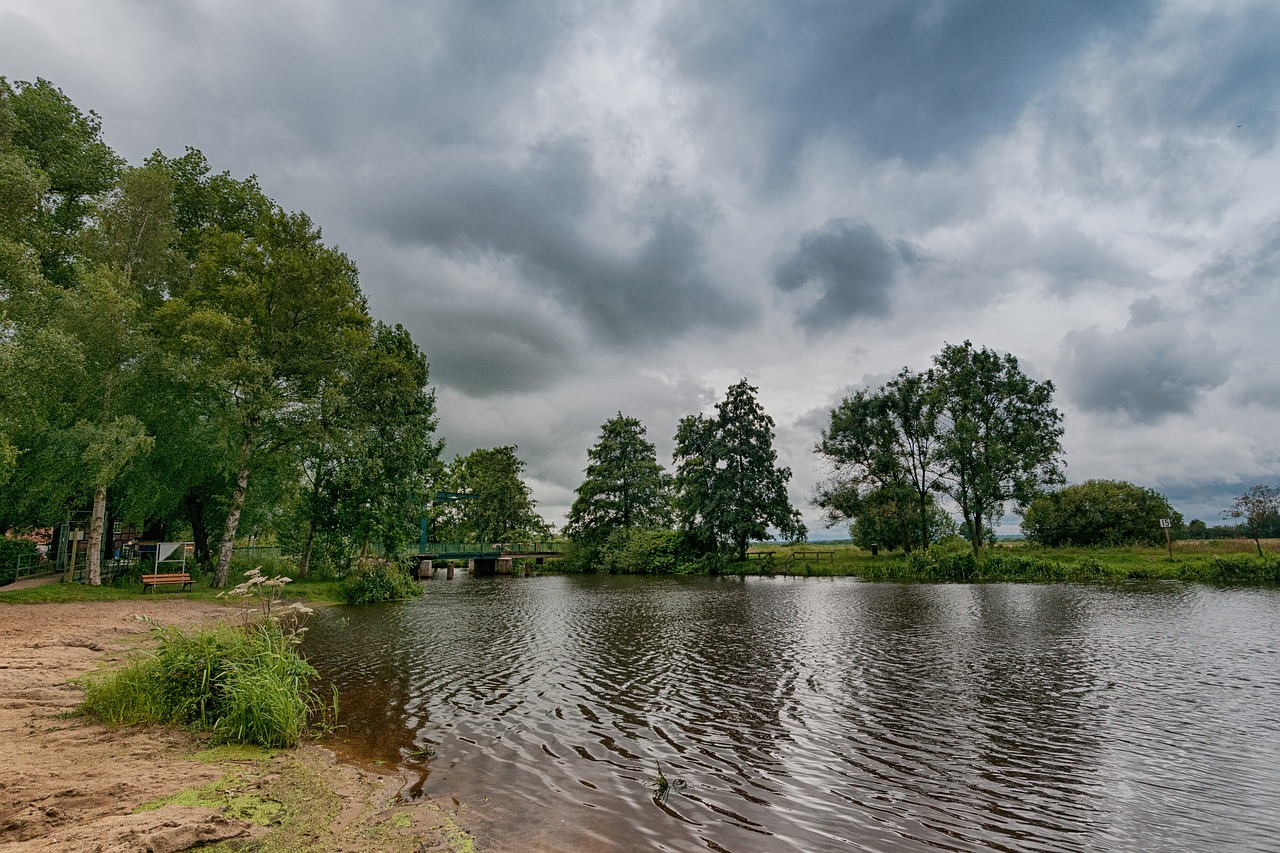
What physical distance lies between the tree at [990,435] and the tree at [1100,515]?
2822mm

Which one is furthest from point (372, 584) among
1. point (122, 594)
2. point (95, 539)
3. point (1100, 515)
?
point (1100, 515)

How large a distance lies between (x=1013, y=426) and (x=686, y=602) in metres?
35.5

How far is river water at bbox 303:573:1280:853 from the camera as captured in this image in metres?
6.03

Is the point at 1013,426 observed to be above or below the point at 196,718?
above

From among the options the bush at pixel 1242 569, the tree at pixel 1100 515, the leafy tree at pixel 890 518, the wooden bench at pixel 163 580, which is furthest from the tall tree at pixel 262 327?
the tree at pixel 1100 515

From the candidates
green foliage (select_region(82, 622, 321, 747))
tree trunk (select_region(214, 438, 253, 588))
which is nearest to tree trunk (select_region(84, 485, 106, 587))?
tree trunk (select_region(214, 438, 253, 588))

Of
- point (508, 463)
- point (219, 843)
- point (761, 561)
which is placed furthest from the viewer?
point (508, 463)

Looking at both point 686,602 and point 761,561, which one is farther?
point 761,561

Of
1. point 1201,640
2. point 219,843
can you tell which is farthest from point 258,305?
point 1201,640

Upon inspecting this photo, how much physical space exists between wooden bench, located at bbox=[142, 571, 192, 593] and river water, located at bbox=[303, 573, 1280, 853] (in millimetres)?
9680

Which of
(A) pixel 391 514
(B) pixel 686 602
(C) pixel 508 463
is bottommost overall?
(B) pixel 686 602

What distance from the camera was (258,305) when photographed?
2808 cm

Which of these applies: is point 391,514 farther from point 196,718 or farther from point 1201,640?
point 1201,640

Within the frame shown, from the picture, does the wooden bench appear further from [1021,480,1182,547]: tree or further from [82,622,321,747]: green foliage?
[1021,480,1182,547]: tree
